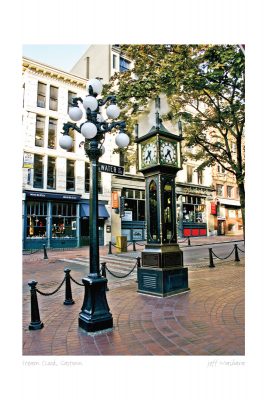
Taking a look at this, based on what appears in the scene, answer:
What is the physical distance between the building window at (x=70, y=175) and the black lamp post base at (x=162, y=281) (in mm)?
12343

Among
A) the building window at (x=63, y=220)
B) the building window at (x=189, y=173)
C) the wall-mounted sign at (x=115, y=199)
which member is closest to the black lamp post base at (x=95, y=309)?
the building window at (x=63, y=220)

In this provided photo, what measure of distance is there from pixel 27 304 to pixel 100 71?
45.4 ft

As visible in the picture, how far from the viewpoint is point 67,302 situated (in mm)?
5094

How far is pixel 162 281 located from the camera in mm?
5234

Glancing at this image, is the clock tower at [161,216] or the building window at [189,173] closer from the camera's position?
the clock tower at [161,216]

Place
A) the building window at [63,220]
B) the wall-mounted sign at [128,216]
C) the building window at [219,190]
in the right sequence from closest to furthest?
the building window at [63,220] < the wall-mounted sign at [128,216] < the building window at [219,190]

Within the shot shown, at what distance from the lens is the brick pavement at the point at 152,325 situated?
315 cm

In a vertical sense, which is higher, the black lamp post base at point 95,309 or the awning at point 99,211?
the awning at point 99,211

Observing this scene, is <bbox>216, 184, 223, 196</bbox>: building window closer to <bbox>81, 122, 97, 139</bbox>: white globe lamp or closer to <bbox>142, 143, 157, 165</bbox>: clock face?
<bbox>142, 143, 157, 165</bbox>: clock face

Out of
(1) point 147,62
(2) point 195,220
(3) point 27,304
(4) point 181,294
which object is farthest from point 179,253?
(2) point 195,220

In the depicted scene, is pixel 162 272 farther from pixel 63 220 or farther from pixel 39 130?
pixel 63 220

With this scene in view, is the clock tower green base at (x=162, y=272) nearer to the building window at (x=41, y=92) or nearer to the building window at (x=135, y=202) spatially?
the building window at (x=41, y=92)
